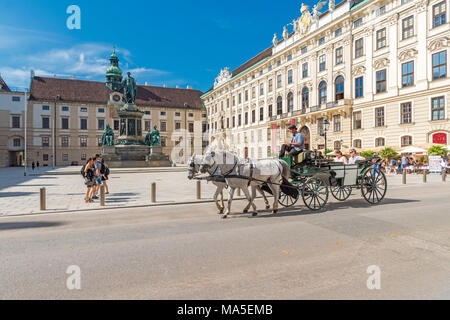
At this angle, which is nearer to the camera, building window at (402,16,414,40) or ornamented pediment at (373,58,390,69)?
building window at (402,16,414,40)

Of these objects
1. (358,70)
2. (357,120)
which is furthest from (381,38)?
(357,120)

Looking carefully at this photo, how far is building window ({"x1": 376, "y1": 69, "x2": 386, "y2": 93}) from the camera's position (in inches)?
1212

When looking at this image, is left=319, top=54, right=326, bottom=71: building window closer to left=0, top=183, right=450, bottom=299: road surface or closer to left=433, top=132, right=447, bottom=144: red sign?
left=433, top=132, right=447, bottom=144: red sign

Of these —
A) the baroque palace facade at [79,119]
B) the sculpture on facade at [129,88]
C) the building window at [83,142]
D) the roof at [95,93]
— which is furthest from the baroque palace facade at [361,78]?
the building window at [83,142]

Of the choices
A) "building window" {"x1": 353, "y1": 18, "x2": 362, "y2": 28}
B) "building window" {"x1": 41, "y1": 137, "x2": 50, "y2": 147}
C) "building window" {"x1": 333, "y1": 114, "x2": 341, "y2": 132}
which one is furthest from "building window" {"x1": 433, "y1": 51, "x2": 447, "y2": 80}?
"building window" {"x1": 41, "y1": 137, "x2": 50, "y2": 147}

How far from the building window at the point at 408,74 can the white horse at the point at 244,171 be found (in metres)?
27.7

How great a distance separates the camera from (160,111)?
71.0 m

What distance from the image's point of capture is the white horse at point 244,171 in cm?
775

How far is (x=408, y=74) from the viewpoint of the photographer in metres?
28.4

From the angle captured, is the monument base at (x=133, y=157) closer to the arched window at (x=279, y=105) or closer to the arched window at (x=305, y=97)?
the arched window at (x=279, y=105)

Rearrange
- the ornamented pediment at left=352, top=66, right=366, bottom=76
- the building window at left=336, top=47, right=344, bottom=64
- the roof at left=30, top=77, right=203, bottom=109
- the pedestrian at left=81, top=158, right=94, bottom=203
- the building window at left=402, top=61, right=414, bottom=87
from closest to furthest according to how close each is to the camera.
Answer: the pedestrian at left=81, top=158, right=94, bottom=203 → the building window at left=402, top=61, right=414, bottom=87 → the ornamented pediment at left=352, top=66, right=366, bottom=76 → the building window at left=336, top=47, right=344, bottom=64 → the roof at left=30, top=77, right=203, bottom=109

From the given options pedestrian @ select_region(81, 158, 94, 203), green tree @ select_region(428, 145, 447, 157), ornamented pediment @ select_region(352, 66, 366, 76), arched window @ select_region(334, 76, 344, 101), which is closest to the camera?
pedestrian @ select_region(81, 158, 94, 203)

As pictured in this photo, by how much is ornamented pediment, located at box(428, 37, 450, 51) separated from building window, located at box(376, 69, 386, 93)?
16.2 ft
